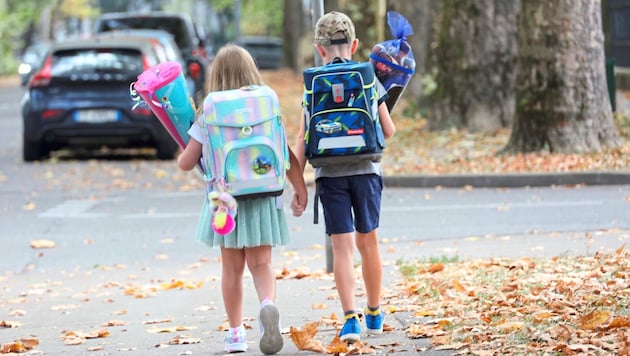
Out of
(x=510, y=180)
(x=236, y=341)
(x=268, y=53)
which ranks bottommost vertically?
(x=268, y=53)

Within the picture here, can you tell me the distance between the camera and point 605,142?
53.8 feet

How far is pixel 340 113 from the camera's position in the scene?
6410mm

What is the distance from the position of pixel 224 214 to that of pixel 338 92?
772 mm

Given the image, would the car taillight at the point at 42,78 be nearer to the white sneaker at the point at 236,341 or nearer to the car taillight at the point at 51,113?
the car taillight at the point at 51,113

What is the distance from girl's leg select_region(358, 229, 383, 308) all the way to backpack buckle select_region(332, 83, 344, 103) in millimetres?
704

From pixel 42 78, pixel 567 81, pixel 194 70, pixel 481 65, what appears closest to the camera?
pixel 567 81

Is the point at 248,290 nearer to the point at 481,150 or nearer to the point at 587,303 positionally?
the point at 587,303

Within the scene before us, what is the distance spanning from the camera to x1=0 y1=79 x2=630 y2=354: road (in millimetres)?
10328

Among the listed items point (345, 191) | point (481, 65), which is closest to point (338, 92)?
point (345, 191)

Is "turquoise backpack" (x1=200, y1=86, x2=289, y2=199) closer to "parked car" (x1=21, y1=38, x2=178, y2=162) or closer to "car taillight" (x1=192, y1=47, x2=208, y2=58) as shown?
"parked car" (x1=21, y1=38, x2=178, y2=162)

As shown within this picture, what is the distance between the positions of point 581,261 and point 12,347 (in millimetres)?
3639

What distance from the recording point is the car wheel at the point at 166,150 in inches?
776

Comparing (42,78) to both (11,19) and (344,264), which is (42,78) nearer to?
(344,264)

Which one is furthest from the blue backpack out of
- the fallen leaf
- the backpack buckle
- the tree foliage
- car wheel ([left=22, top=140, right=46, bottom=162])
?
the tree foliage
